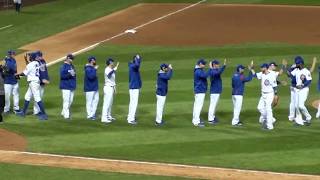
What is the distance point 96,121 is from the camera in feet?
55.2

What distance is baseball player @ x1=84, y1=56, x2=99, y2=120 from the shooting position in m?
16.8

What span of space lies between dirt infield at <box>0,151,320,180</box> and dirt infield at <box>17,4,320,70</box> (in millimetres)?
11939

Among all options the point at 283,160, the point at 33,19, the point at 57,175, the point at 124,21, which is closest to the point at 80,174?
the point at 57,175

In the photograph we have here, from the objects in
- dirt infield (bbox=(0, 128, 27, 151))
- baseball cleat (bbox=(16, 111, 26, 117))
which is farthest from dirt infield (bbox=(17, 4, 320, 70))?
dirt infield (bbox=(0, 128, 27, 151))

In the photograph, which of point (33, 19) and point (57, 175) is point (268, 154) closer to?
point (57, 175)

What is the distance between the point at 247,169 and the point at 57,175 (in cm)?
358

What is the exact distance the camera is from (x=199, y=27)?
30.3 meters

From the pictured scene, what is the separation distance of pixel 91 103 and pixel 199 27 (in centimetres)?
1412

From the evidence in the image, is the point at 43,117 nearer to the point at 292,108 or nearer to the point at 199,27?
the point at 292,108

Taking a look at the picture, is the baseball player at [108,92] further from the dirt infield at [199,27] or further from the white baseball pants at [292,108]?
the dirt infield at [199,27]

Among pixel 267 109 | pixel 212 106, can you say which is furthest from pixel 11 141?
pixel 267 109

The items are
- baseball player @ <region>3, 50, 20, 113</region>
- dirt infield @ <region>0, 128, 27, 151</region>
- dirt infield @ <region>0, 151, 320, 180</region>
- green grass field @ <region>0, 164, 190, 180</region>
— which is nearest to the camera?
green grass field @ <region>0, 164, 190, 180</region>

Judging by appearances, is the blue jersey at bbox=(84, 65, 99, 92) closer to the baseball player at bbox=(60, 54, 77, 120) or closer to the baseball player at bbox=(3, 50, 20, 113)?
the baseball player at bbox=(60, 54, 77, 120)

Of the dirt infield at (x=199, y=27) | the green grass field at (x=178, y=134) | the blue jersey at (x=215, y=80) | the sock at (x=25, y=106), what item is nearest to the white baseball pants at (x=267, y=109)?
the green grass field at (x=178, y=134)
